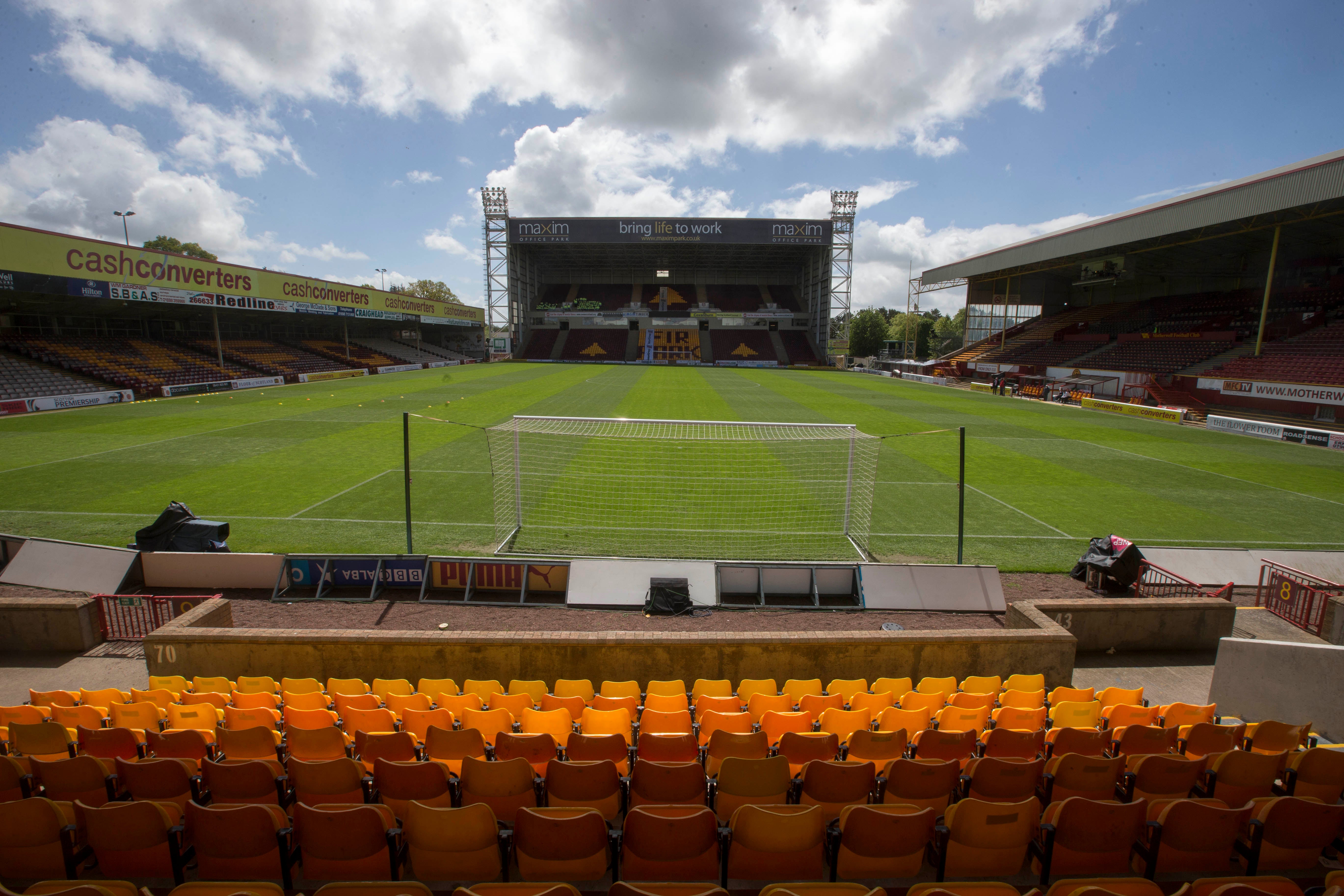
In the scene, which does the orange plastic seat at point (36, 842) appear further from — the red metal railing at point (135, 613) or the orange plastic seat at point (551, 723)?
the red metal railing at point (135, 613)

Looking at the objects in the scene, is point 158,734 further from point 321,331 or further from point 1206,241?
point 321,331

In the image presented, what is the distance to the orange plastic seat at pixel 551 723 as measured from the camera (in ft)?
14.8

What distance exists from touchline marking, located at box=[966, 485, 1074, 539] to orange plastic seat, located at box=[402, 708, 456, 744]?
1214cm

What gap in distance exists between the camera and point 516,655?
241 inches

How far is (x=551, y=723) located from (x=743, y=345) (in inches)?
2769

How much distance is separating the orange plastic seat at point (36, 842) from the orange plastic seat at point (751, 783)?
134 inches

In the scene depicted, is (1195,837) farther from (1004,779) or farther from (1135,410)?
(1135,410)

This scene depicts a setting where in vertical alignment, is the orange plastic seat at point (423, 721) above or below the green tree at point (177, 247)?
below

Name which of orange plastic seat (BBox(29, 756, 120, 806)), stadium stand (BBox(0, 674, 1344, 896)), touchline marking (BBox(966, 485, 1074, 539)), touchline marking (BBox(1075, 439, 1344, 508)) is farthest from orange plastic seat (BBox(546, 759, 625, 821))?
touchline marking (BBox(1075, 439, 1344, 508))

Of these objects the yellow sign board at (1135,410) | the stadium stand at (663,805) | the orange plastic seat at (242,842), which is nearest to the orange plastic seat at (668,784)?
the stadium stand at (663,805)

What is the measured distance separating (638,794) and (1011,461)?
18.8 m

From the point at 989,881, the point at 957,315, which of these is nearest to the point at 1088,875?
the point at 989,881

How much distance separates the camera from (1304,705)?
537 cm

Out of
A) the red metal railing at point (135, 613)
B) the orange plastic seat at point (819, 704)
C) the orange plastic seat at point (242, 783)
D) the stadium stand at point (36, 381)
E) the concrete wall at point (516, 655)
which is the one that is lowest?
the red metal railing at point (135, 613)
